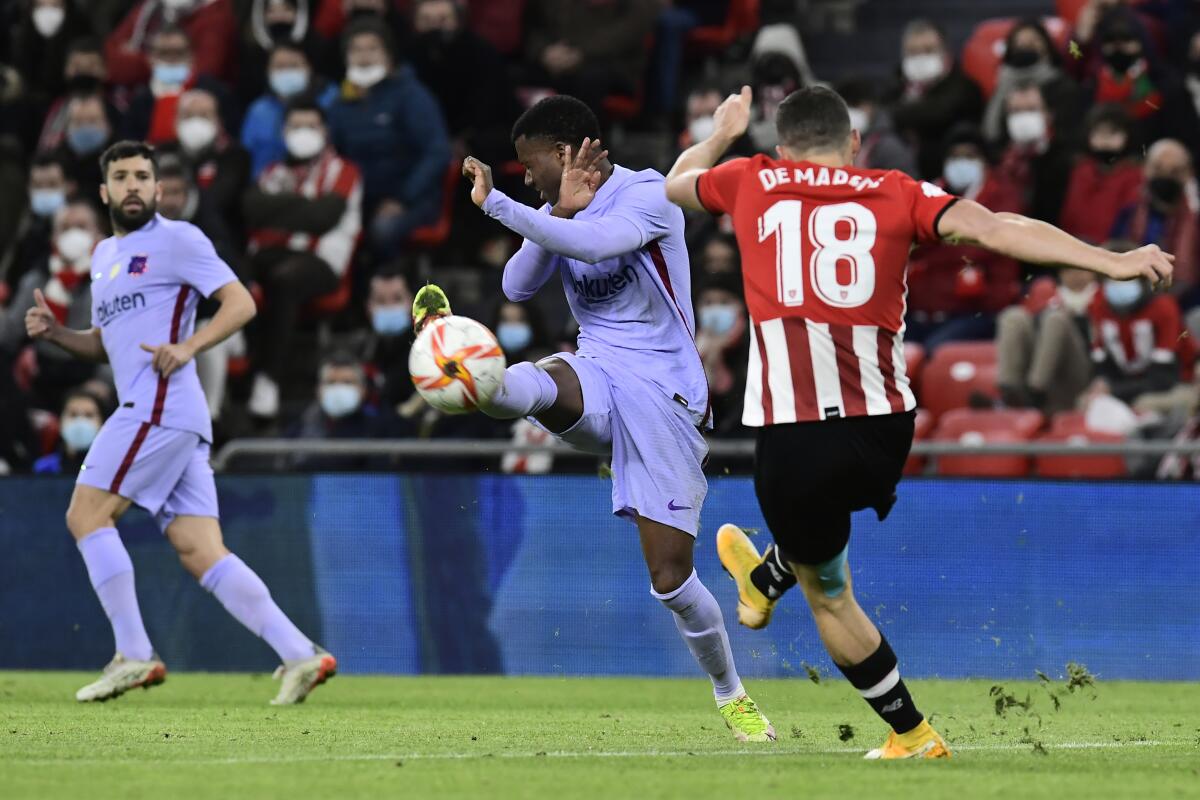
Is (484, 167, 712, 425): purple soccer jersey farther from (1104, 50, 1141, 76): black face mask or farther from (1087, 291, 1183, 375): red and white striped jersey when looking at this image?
(1104, 50, 1141, 76): black face mask

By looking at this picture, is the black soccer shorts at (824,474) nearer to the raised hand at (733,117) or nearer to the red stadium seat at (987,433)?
Answer: the raised hand at (733,117)

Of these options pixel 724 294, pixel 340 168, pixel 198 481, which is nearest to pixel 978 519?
pixel 724 294

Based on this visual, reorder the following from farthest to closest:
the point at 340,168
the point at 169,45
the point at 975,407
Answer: the point at 169,45 → the point at 340,168 → the point at 975,407

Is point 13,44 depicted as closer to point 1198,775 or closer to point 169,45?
point 169,45

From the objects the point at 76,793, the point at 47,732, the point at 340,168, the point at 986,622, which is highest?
the point at 340,168

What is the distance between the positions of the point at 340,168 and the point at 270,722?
7.38m

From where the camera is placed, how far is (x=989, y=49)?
613 inches

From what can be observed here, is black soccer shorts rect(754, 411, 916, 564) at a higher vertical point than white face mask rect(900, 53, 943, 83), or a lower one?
lower

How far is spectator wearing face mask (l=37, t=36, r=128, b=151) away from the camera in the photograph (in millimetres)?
17016

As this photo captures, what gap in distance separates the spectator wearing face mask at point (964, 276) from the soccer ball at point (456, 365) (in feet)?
22.8

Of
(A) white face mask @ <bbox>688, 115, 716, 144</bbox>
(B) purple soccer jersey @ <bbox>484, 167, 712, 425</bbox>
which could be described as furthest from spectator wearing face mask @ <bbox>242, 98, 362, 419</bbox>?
(B) purple soccer jersey @ <bbox>484, 167, 712, 425</bbox>

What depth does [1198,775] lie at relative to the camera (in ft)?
21.1

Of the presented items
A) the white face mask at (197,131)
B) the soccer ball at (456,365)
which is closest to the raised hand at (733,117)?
the soccer ball at (456,365)

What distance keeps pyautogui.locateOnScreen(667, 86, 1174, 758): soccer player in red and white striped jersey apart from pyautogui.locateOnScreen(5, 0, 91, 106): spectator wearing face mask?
40.8 feet
